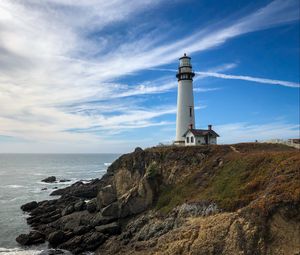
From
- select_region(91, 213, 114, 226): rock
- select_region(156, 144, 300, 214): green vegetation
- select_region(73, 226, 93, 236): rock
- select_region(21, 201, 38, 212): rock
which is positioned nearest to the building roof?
select_region(156, 144, 300, 214): green vegetation

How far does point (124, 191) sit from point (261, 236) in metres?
20.9

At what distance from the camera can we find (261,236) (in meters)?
23.2

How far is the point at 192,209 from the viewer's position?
2930 cm

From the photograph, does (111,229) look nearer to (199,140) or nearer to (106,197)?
(106,197)

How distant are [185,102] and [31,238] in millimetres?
26152

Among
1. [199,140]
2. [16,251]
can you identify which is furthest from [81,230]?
[199,140]

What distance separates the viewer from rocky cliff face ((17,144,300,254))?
23.8 m

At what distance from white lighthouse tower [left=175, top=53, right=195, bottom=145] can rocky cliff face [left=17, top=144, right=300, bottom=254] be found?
7.06 metres

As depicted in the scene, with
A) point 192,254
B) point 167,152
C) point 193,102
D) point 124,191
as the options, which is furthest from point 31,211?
point 192,254

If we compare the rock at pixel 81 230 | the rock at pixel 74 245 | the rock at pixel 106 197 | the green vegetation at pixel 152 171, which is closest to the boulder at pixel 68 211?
the rock at pixel 106 197

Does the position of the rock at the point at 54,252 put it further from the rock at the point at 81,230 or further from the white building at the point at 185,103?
the white building at the point at 185,103

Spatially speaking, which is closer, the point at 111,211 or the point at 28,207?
the point at 111,211

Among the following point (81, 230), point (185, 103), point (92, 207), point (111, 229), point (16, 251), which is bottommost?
point (16, 251)

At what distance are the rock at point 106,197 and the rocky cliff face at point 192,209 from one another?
12 centimetres
